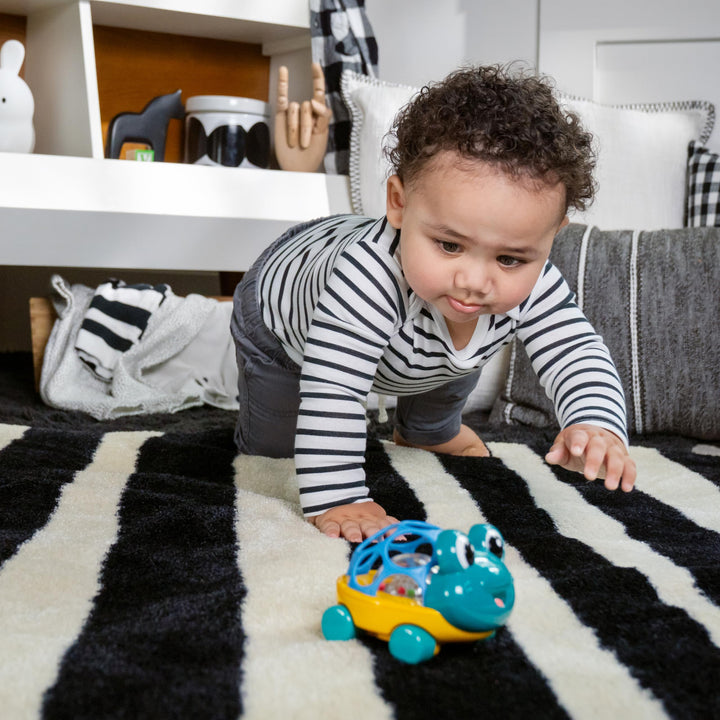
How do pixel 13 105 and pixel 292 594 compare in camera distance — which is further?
pixel 13 105

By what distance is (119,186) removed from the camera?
5.30ft

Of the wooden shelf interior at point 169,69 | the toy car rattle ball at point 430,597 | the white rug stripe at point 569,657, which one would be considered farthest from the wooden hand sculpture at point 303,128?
the toy car rattle ball at point 430,597

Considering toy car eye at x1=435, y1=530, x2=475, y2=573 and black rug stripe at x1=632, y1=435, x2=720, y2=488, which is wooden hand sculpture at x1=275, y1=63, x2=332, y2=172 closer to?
black rug stripe at x1=632, y1=435, x2=720, y2=488

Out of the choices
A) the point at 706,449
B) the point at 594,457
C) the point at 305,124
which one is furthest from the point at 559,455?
the point at 305,124

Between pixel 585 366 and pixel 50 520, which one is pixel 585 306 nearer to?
pixel 585 366

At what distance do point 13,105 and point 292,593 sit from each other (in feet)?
4.29

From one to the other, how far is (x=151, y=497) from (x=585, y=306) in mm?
819

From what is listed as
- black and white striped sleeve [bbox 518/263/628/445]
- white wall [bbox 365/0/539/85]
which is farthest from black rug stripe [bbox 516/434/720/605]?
white wall [bbox 365/0/539/85]

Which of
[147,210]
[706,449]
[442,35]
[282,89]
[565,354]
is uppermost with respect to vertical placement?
[442,35]

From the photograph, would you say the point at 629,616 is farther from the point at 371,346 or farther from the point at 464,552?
the point at 371,346

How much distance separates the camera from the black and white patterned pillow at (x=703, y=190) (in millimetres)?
1720

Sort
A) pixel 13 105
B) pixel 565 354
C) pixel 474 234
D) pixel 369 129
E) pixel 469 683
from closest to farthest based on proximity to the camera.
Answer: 1. pixel 469 683
2. pixel 474 234
3. pixel 565 354
4. pixel 13 105
5. pixel 369 129

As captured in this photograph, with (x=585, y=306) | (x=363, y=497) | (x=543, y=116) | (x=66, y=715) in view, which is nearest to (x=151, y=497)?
(x=363, y=497)

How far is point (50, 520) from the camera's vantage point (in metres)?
0.79
